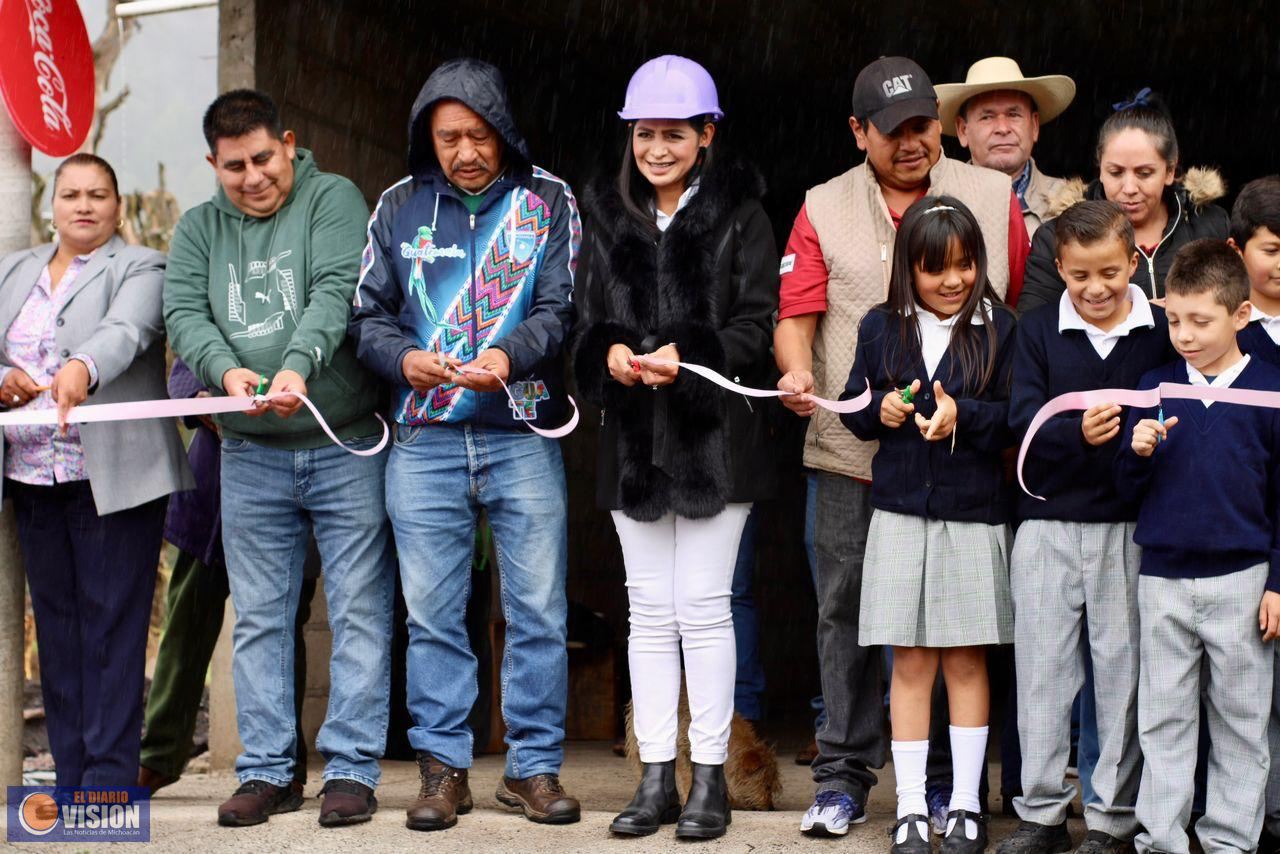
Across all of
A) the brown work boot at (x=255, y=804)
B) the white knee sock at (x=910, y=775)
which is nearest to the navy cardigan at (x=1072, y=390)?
the white knee sock at (x=910, y=775)

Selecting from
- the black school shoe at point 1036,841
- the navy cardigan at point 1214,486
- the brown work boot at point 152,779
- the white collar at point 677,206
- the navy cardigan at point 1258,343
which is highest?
the white collar at point 677,206

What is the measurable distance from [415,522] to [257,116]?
4.20 ft

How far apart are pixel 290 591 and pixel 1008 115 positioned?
2772 millimetres

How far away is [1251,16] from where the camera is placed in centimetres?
748

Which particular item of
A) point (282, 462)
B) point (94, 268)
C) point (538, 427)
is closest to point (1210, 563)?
point (538, 427)

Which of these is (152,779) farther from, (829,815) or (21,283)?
(829,815)

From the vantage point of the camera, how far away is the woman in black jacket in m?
3.86

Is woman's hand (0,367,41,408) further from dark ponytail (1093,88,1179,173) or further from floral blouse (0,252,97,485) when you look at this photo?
dark ponytail (1093,88,1179,173)

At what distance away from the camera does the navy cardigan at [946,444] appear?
3.67 meters

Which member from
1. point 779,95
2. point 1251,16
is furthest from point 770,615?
point 1251,16

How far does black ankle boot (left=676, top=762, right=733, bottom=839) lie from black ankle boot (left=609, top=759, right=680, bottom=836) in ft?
0.22

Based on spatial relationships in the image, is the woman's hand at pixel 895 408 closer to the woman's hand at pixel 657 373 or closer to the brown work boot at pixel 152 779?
the woman's hand at pixel 657 373

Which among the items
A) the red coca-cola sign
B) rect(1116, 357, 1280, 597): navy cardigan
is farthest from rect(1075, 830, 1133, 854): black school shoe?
the red coca-cola sign

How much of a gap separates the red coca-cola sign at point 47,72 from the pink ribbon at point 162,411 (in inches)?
42.4
